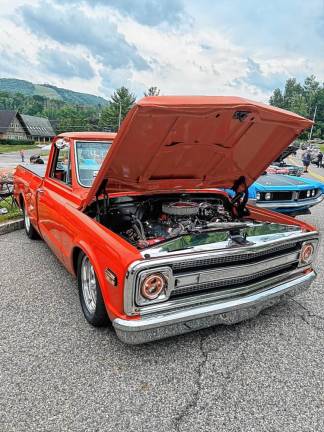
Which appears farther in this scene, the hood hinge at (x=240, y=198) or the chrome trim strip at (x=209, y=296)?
the hood hinge at (x=240, y=198)

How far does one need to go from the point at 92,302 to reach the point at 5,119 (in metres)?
78.7

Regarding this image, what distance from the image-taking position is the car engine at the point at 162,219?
3111mm

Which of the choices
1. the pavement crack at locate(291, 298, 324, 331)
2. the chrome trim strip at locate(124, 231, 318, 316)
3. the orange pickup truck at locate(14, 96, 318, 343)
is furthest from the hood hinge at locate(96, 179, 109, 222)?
the pavement crack at locate(291, 298, 324, 331)

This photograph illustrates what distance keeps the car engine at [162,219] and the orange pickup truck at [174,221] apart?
12mm

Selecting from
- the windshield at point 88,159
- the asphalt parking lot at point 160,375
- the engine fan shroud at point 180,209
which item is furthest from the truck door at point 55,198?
the engine fan shroud at point 180,209

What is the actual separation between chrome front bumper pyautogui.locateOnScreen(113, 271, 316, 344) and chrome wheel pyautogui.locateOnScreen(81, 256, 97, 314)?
645mm

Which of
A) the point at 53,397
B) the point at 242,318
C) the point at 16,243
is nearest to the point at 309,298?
the point at 242,318

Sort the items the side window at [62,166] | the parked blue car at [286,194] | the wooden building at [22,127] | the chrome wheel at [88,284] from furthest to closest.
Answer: the wooden building at [22,127] < the parked blue car at [286,194] < the side window at [62,166] < the chrome wheel at [88,284]

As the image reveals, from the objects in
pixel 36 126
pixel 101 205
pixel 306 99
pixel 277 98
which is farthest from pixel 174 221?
pixel 277 98

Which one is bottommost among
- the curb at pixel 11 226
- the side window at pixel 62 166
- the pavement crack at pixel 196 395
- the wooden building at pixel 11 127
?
the pavement crack at pixel 196 395

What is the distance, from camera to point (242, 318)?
8.61 ft

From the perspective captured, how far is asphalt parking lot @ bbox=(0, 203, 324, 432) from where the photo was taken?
1993 millimetres

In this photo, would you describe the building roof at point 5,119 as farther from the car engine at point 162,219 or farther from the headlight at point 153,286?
the headlight at point 153,286

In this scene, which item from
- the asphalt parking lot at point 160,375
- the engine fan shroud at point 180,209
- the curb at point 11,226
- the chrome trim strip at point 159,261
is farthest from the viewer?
the curb at point 11,226
